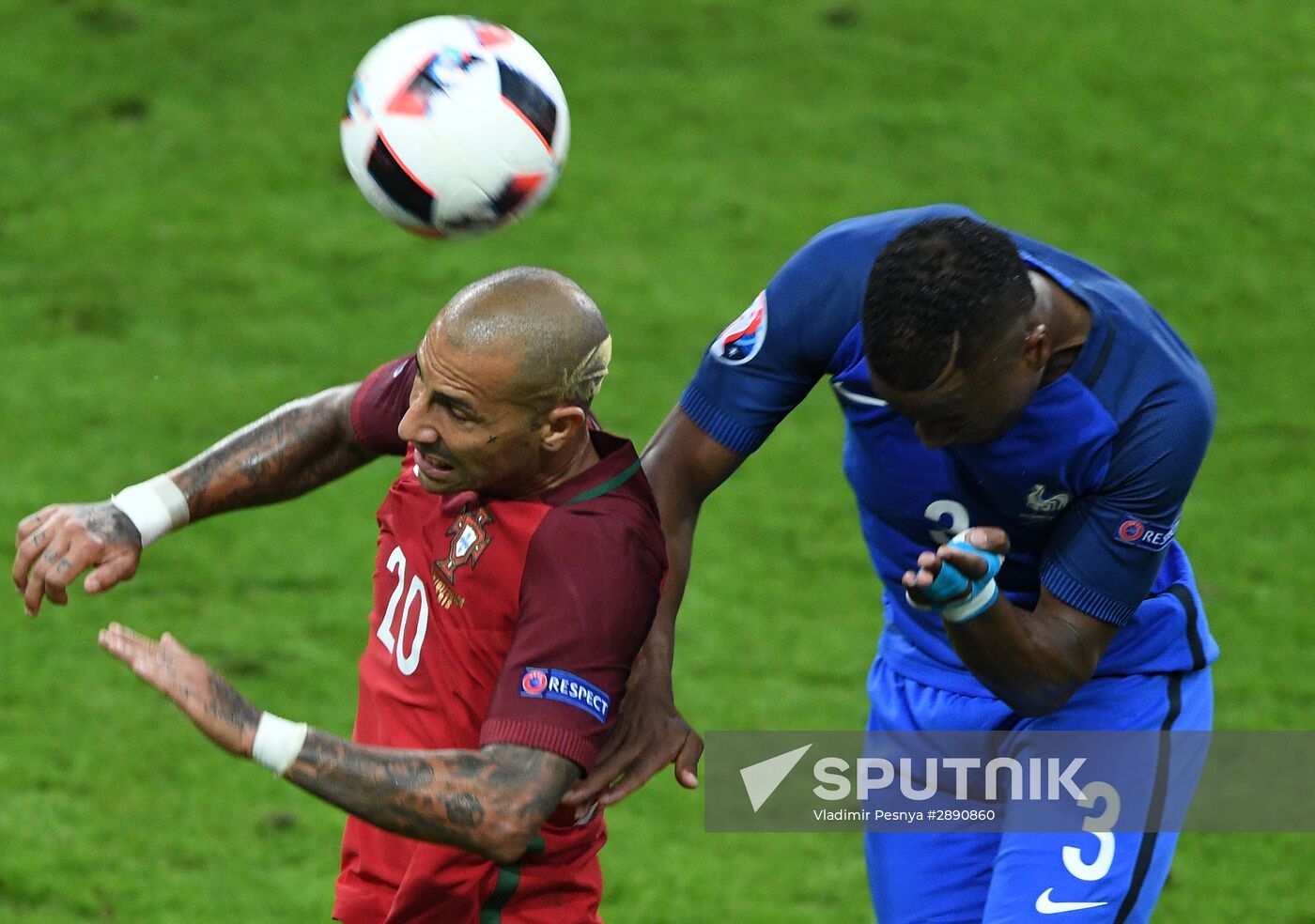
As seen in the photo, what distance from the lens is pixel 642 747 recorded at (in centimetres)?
378

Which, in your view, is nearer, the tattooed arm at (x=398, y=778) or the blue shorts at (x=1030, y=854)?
the tattooed arm at (x=398, y=778)

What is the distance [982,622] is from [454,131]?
5.15ft

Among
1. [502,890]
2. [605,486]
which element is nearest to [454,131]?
[605,486]

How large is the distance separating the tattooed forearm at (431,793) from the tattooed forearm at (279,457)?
38.9 inches

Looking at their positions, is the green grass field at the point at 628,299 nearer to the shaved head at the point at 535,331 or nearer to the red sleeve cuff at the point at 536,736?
the red sleeve cuff at the point at 536,736

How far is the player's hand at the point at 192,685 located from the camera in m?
3.17

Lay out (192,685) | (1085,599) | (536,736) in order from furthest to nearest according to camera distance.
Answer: (1085,599)
(536,736)
(192,685)

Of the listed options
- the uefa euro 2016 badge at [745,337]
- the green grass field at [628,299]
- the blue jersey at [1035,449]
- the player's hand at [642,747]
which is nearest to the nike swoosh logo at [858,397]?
the blue jersey at [1035,449]

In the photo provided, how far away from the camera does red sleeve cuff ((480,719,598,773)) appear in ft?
11.0

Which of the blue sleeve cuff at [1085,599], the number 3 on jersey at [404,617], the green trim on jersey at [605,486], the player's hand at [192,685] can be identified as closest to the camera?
the player's hand at [192,685]

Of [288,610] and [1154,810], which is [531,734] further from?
[288,610]

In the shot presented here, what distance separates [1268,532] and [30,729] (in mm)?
5526

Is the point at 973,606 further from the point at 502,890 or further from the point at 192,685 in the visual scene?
the point at 192,685

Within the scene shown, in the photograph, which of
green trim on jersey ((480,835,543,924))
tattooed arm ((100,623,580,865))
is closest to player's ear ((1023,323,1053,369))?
tattooed arm ((100,623,580,865))
